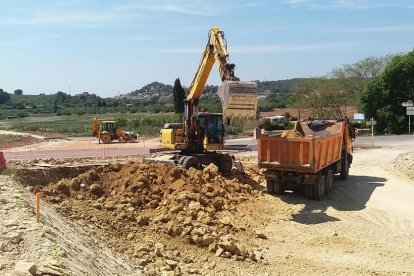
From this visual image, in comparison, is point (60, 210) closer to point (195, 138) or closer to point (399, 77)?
point (195, 138)

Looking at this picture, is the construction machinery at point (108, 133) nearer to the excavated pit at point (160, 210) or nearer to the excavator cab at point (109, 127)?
the excavator cab at point (109, 127)

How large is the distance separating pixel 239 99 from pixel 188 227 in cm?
412

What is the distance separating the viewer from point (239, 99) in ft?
44.4

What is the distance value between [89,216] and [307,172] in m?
7.13

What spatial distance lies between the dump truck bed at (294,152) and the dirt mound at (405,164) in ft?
21.7

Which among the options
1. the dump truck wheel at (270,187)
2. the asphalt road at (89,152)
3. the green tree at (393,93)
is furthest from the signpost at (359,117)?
the dump truck wheel at (270,187)

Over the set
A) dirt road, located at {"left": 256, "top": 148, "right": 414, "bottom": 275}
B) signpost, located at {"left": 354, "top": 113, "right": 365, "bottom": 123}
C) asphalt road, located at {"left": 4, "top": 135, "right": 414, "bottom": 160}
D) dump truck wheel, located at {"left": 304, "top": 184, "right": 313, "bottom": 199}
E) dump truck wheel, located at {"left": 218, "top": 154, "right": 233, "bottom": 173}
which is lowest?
dirt road, located at {"left": 256, "top": 148, "right": 414, "bottom": 275}

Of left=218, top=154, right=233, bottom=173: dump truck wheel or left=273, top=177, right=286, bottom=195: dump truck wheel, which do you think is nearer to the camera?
left=273, top=177, right=286, bottom=195: dump truck wheel

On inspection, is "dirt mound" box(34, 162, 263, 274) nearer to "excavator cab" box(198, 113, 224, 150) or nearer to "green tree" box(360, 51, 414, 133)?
"excavator cab" box(198, 113, 224, 150)

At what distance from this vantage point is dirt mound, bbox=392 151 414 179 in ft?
70.0

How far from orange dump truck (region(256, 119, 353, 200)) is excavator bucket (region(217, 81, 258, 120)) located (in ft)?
6.74

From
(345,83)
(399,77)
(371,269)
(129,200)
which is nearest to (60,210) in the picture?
(129,200)

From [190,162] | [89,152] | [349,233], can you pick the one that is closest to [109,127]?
[89,152]

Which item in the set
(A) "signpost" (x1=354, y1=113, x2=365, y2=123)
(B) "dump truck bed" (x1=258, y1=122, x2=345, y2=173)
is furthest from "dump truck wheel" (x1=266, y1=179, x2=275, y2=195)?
(A) "signpost" (x1=354, y1=113, x2=365, y2=123)
